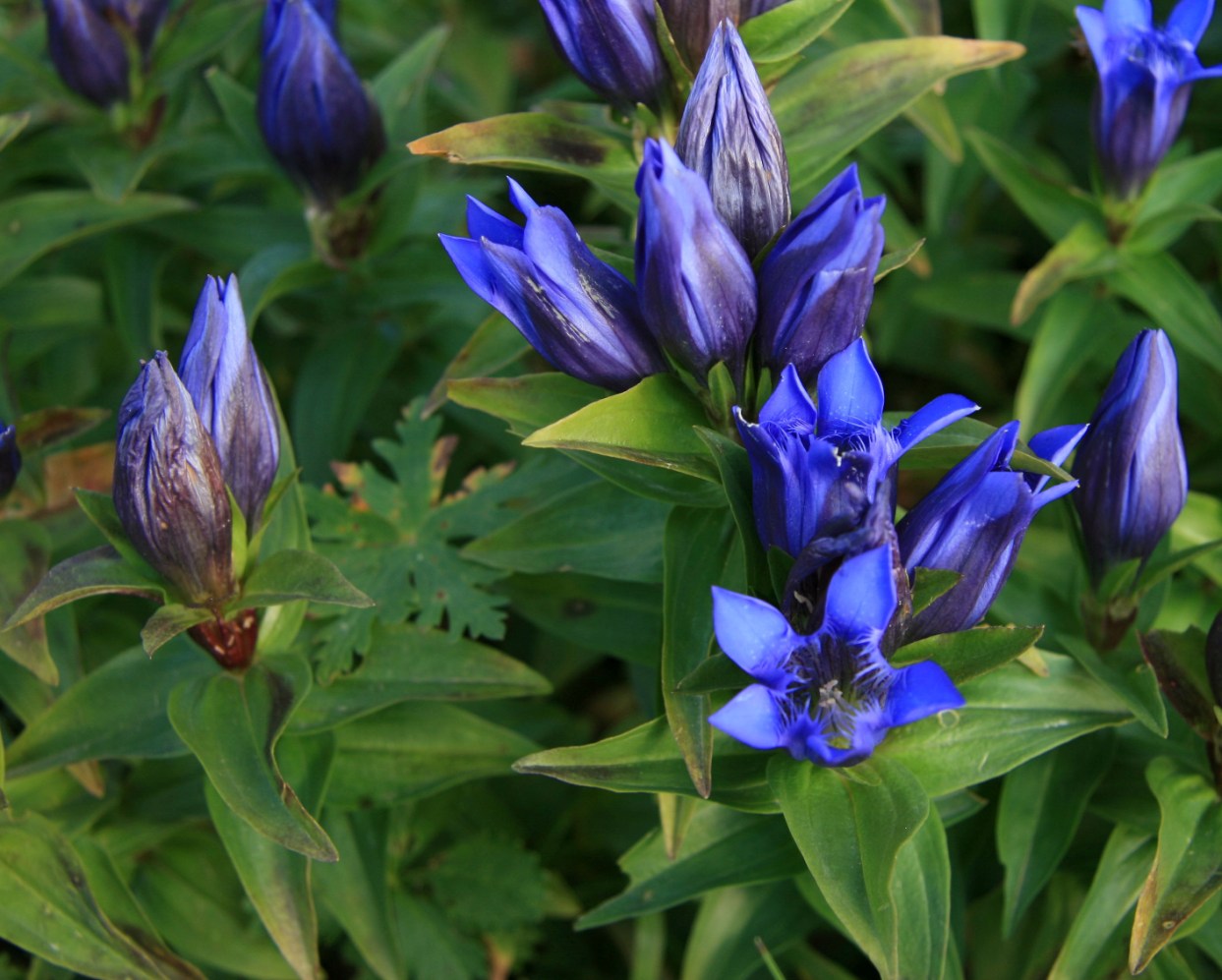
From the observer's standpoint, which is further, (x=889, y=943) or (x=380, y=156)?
(x=380, y=156)

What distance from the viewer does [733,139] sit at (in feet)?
2.76

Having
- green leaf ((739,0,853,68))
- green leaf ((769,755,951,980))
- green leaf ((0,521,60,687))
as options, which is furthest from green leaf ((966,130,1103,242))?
green leaf ((0,521,60,687))

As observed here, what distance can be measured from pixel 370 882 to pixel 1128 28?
45.1 inches

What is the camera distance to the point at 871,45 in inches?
45.2

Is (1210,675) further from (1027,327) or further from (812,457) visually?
(1027,327)

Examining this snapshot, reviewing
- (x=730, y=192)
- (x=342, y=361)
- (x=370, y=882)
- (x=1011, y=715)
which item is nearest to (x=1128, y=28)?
(x=730, y=192)

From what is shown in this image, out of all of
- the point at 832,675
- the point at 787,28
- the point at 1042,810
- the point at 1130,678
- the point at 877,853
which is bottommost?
the point at 1042,810

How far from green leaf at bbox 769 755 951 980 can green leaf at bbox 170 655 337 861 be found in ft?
1.17

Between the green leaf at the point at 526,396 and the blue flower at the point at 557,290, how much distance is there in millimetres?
95

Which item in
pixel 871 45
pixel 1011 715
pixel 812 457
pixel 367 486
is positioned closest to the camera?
pixel 812 457

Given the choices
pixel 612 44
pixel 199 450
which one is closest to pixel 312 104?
pixel 612 44

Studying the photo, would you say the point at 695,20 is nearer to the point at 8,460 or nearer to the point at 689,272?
the point at 689,272

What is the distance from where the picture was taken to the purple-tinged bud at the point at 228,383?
901 millimetres

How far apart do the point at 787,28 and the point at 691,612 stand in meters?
0.51
